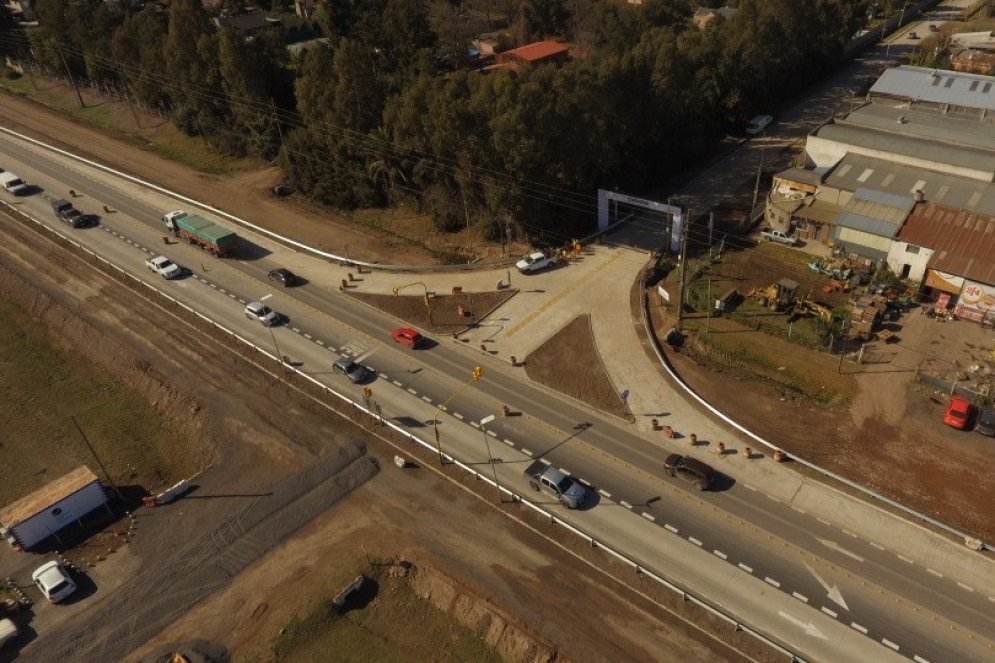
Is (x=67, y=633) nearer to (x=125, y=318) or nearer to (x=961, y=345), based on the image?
(x=125, y=318)

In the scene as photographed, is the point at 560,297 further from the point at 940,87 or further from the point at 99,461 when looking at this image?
the point at 940,87

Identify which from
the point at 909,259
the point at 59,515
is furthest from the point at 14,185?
the point at 909,259

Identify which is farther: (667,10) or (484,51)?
(484,51)

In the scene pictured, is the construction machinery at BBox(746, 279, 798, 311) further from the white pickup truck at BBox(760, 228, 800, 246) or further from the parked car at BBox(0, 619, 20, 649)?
the parked car at BBox(0, 619, 20, 649)

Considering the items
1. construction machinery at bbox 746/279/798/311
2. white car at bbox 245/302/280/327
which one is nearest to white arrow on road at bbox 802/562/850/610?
construction machinery at bbox 746/279/798/311

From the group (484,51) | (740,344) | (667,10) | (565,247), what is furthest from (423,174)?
(484,51)

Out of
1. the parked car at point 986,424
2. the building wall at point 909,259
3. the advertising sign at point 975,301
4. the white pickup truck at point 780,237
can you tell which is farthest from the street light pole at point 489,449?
the advertising sign at point 975,301
